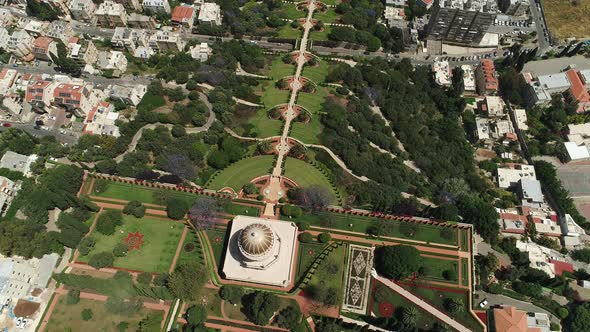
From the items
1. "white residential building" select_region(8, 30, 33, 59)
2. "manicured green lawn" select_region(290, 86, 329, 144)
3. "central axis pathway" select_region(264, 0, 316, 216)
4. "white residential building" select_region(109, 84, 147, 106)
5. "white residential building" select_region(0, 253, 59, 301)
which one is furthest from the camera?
"white residential building" select_region(8, 30, 33, 59)

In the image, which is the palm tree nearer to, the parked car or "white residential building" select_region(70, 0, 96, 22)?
the parked car

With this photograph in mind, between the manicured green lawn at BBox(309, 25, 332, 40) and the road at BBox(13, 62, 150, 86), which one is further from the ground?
the manicured green lawn at BBox(309, 25, 332, 40)

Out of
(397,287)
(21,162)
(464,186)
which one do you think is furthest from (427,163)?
(21,162)

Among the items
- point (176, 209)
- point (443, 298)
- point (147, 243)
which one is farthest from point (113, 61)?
point (443, 298)

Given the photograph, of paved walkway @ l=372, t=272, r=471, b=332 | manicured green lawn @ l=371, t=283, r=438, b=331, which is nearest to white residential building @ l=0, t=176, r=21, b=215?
paved walkway @ l=372, t=272, r=471, b=332

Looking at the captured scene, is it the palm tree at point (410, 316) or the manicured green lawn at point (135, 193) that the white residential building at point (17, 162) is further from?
the palm tree at point (410, 316)

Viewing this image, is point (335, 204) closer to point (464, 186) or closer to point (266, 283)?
point (266, 283)

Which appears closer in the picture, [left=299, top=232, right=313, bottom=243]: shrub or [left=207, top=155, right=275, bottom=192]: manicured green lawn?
[left=299, top=232, right=313, bottom=243]: shrub
